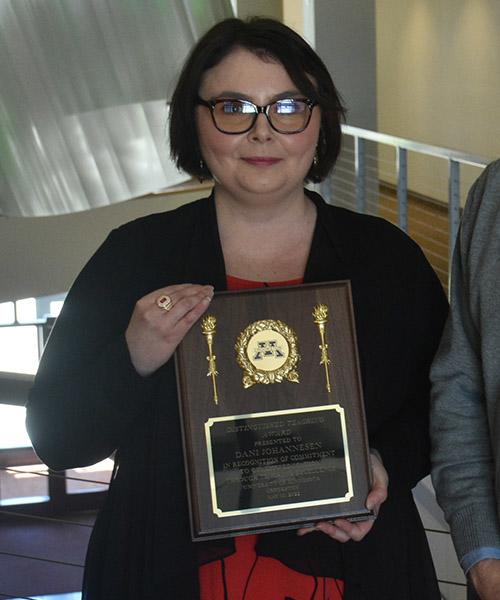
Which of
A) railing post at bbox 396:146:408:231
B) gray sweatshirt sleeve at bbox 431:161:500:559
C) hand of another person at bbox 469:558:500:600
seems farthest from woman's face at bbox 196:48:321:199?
railing post at bbox 396:146:408:231

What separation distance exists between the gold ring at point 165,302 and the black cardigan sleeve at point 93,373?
95 mm

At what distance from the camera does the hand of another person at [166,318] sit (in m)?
1.19

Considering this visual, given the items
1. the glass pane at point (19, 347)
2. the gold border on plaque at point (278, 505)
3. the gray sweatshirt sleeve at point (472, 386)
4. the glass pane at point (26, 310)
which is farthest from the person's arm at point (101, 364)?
the glass pane at point (26, 310)

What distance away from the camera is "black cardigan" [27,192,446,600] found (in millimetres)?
1305

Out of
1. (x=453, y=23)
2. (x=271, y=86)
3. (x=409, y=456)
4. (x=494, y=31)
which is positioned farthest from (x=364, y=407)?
(x=453, y=23)

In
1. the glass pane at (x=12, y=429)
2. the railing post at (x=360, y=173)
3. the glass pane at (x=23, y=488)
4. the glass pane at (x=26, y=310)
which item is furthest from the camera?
the glass pane at (x=26, y=310)

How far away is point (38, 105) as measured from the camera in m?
1.25

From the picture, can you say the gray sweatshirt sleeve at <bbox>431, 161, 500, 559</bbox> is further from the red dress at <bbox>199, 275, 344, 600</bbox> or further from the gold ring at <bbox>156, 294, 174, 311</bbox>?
the gold ring at <bbox>156, 294, 174, 311</bbox>

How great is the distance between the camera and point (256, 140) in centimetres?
126

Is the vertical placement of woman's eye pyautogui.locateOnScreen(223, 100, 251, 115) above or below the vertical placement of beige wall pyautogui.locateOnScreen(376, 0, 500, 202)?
above

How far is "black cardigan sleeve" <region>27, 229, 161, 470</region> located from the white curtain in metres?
0.12

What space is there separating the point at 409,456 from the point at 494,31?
26.7 feet

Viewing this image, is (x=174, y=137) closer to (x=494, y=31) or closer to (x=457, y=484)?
(x=457, y=484)

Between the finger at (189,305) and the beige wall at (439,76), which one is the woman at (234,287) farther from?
the beige wall at (439,76)
